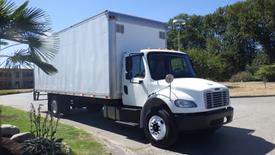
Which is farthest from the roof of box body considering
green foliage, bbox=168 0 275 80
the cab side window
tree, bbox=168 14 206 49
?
tree, bbox=168 14 206 49

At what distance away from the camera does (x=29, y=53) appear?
6246mm

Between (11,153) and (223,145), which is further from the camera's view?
(223,145)

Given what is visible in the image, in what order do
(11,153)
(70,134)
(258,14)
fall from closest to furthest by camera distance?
(11,153), (70,134), (258,14)

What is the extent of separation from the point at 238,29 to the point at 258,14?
A: 26.3 ft

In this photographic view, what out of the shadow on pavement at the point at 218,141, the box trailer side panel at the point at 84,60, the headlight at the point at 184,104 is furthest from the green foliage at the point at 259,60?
the headlight at the point at 184,104

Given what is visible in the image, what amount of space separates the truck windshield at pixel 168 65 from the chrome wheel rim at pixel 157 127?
1.22 m

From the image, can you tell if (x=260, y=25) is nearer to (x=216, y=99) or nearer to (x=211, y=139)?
(x=211, y=139)

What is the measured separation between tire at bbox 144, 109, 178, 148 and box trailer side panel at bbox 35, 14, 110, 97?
2.07 m

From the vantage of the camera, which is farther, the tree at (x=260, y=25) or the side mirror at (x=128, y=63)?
the tree at (x=260, y=25)

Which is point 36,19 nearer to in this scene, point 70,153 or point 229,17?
point 70,153

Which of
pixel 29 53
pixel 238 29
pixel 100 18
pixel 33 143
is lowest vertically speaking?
pixel 33 143

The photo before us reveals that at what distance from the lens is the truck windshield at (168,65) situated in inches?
378

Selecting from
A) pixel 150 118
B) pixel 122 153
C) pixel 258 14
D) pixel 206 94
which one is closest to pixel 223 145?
pixel 206 94

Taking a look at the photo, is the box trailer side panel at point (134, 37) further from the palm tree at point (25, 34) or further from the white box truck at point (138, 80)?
the palm tree at point (25, 34)
